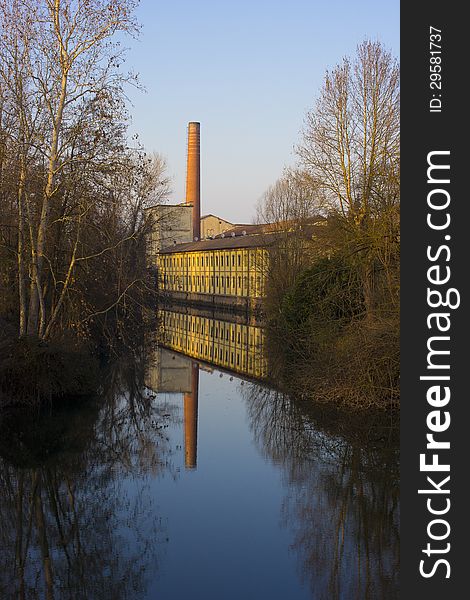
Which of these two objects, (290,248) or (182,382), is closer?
(182,382)

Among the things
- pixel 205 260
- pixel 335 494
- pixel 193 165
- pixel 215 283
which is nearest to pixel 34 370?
pixel 335 494

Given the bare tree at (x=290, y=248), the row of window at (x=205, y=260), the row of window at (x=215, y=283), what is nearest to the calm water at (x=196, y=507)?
the bare tree at (x=290, y=248)

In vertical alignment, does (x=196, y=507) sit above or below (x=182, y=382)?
below

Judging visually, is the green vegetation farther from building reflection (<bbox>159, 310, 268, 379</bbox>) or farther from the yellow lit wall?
the yellow lit wall

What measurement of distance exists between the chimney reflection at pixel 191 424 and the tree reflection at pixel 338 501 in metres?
1.25

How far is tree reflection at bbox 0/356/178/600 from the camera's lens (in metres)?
7.75

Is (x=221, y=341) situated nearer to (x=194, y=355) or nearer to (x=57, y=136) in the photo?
(x=194, y=355)

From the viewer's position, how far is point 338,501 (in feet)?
34.0

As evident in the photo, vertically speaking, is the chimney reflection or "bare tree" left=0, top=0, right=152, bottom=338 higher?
"bare tree" left=0, top=0, right=152, bottom=338

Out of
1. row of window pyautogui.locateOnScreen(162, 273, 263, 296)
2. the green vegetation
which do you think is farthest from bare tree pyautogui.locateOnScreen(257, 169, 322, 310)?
row of window pyautogui.locateOnScreen(162, 273, 263, 296)

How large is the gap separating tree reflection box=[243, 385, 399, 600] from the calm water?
28mm

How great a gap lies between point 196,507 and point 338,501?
192cm

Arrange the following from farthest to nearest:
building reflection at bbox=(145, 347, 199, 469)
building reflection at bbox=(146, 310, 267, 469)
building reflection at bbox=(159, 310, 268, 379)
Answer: building reflection at bbox=(159, 310, 268, 379) < building reflection at bbox=(146, 310, 267, 469) < building reflection at bbox=(145, 347, 199, 469)

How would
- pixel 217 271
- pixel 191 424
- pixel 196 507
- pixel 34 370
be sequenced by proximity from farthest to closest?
1. pixel 217 271
2. pixel 34 370
3. pixel 191 424
4. pixel 196 507
